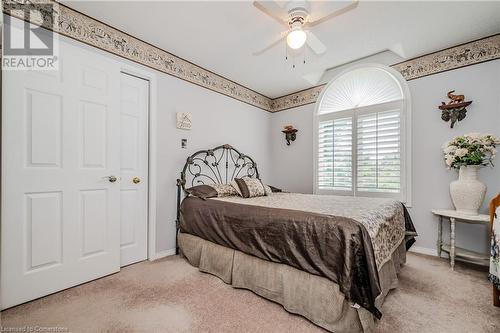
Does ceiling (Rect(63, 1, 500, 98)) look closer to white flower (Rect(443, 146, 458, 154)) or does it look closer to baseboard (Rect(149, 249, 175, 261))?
white flower (Rect(443, 146, 458, 154))

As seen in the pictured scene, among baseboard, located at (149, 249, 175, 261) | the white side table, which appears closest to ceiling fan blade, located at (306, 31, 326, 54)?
the white side table

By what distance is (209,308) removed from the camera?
170 cm

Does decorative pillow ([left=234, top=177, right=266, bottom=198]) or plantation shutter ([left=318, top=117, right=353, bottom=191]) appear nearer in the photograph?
decorative pillow ([left=234, top=177, right=266, bottom=198])

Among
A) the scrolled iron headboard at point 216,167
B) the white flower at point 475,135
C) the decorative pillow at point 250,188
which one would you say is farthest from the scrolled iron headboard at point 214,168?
the white flower at point 475,135

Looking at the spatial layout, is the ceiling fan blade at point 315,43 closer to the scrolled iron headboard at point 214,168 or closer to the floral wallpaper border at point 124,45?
the floral wallpaper border at point 124,45

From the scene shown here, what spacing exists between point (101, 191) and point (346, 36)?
10.7 feet

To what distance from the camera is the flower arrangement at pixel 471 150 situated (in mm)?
2316

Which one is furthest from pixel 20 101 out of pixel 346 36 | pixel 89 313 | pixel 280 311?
pixel 346 36

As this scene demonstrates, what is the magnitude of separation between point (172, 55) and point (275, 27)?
1.44m

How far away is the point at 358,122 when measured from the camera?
340 cm

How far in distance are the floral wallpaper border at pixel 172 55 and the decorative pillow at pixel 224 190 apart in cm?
158

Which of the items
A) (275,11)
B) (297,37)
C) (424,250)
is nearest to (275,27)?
(275,11)

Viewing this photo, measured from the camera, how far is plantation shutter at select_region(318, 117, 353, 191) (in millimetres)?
3492

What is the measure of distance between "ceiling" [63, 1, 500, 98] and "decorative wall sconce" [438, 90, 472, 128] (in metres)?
0.69
